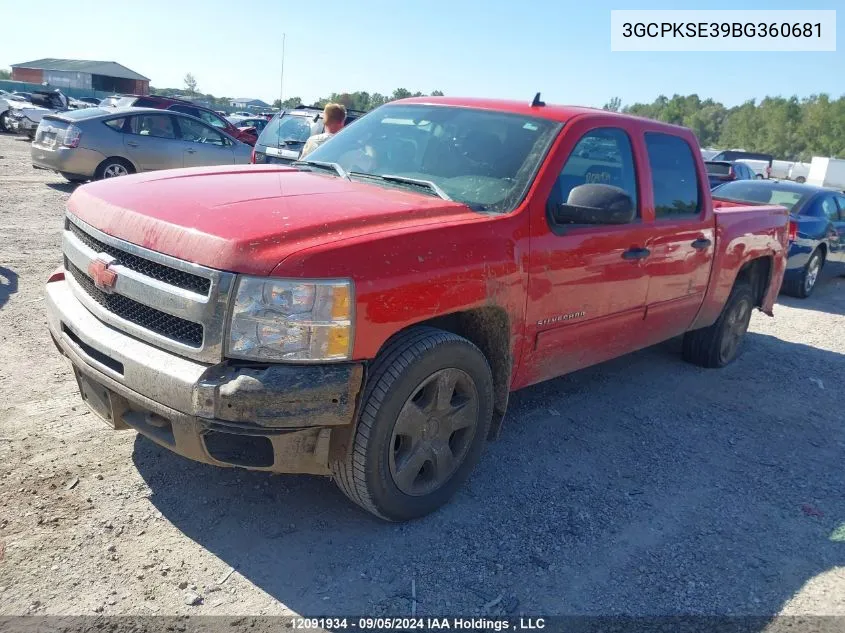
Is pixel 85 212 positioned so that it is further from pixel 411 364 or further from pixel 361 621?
pixel 361 621

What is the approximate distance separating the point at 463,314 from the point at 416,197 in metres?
0.64

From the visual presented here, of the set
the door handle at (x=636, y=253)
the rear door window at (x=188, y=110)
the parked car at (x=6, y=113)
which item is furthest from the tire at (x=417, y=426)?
the parked car at (x=6, y=113)

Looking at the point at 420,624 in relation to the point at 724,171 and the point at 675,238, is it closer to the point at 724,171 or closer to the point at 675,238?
the point at 675,238

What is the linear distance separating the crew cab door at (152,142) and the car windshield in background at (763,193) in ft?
29.3

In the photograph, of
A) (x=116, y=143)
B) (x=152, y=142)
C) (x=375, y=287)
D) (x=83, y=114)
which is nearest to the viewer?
(x=375, y=287)

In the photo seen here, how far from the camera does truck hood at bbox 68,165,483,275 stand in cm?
276

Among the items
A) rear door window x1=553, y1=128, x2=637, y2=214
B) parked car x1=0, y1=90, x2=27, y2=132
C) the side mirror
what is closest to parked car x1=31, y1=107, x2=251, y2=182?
rear door window x1=553, y1=128, x2=637, y2=214

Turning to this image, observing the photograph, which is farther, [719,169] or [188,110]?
[188,110]

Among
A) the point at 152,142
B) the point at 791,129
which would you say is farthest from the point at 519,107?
the point at 791,129

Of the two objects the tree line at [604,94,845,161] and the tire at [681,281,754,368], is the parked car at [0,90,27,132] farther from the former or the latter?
the tree line at [604,94,845,161]

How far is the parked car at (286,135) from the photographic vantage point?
10.7m

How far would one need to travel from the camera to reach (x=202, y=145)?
13.1 metres

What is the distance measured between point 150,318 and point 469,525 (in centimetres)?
173

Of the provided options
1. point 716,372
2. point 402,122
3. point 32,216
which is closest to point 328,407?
point 402,122
